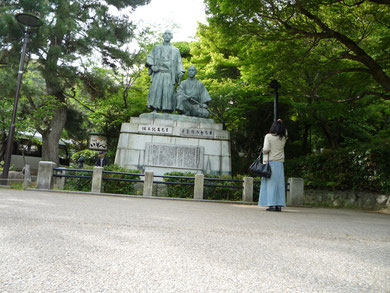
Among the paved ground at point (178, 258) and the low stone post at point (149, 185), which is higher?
the low stone post at point (149, 185)

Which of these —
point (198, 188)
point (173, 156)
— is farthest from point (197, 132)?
point (198, 188)

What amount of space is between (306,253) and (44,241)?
231 cm

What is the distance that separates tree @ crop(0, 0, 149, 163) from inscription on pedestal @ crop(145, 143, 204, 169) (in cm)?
654

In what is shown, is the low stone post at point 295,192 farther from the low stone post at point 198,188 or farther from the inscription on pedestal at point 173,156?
the inscription on pedestal at point 173,156

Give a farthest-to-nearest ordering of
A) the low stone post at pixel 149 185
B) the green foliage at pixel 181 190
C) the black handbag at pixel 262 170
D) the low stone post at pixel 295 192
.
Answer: the low stone post at pixel 295 192 → the green foliage at pixel 181 190 → the low stone post at pixel 149 185 → the black handbag at pixel 262 170

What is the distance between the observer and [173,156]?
12.2 metres

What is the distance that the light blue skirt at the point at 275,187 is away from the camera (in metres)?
7.00

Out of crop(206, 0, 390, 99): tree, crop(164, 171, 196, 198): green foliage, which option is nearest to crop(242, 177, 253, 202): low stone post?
crop(164, 171, 196, 198): green foliage

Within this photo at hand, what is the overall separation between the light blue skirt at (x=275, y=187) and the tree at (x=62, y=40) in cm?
1199

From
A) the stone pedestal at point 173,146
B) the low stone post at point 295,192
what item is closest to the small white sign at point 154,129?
the stone pedestal at point 173,146

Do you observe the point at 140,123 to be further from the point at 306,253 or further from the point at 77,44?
the point at 306,253

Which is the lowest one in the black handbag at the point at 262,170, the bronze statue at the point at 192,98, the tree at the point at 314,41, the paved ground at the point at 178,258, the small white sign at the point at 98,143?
the paved ground at the point at 178,258

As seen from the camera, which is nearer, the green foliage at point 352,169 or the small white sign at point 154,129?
the green foliage at point 352,169

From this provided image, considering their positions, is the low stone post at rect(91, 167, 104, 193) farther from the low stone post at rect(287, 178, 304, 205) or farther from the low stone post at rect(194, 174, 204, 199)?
the low stone post at rect(287, 178, 304, 205)
